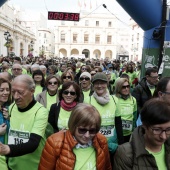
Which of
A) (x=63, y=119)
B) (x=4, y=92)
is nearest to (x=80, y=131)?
(x=63, y=119)

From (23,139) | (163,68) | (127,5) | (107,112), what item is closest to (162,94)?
(107,112)

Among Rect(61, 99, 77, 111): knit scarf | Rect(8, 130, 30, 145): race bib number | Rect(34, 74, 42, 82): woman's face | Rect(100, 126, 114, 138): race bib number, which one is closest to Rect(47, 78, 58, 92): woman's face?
Rect(34, 74, 42, 82): woman's face

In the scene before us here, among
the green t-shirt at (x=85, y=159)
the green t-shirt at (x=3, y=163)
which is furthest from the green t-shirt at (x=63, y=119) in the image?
the green t-shirt at (x=85, y=159)

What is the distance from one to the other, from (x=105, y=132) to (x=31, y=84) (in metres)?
1.21

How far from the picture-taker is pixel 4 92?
3.02 m

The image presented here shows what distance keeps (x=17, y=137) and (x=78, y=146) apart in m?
0.78

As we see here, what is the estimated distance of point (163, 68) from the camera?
6918mm

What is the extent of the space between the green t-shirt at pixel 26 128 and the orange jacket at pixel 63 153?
0.36 metres

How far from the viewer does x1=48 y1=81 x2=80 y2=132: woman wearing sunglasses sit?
9.47 ft

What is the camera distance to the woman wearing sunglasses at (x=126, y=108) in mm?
3750

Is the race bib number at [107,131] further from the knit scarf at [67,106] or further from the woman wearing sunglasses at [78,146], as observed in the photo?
the woman wearing sunglasses at [78,146]

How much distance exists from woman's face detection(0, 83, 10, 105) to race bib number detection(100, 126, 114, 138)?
127cm

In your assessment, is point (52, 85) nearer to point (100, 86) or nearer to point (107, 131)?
point (100, 86)

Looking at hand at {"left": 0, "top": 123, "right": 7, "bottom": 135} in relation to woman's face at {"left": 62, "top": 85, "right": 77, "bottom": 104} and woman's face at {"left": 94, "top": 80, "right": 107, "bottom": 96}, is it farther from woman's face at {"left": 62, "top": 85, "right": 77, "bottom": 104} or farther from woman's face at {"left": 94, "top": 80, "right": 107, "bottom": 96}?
woman's face at {"left": 94, "top": 80, "right": 107, "bottom": 96}
